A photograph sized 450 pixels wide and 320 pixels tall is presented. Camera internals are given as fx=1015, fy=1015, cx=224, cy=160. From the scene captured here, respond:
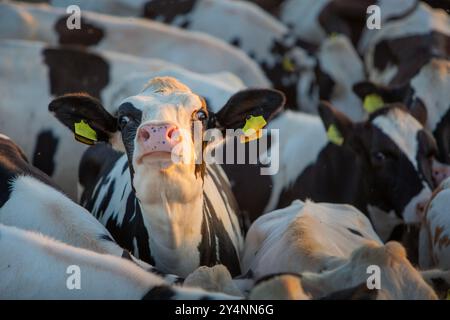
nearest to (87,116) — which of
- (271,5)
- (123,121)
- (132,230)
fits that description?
(123,121)

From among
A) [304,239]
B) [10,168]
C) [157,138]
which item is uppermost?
[157,138]

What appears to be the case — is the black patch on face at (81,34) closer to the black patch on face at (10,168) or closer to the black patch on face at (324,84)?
the black patch on face at (324,84)

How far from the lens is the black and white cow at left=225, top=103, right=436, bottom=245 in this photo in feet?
16.8

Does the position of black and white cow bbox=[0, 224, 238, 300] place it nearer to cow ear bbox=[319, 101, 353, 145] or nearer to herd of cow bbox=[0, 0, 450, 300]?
herd of cow bbox=[0, 0, 450, 300]

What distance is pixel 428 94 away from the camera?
613 centimetres

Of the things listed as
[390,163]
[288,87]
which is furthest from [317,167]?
[288,87]

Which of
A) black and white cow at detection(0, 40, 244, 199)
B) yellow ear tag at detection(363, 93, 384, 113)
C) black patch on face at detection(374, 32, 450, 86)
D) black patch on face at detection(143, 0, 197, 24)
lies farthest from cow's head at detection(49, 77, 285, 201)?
black patch on face at detection(143, 0, 197, 24)

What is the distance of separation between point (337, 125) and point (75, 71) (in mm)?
1749

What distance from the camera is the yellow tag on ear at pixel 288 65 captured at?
7.81m

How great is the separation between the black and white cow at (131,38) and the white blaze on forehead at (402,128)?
1.82 metres

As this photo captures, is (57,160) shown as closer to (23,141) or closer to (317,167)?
(23,141)

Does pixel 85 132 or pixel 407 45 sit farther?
pixel 407 45

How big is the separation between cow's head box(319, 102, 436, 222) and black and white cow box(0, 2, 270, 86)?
173 centimetres

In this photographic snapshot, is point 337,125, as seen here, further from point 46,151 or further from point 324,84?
point 324,84
